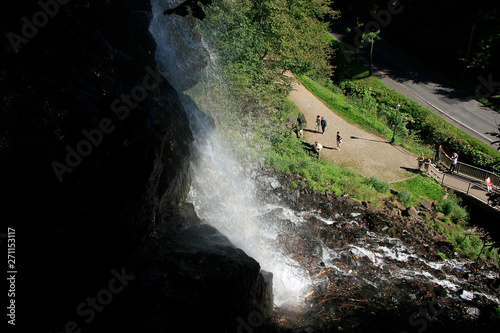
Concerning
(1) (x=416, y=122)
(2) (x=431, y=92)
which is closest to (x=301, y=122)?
(1) (x=416, y=122)

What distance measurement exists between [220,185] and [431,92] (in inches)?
1119

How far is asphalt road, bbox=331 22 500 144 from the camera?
29.9 m

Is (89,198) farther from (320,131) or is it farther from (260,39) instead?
(320,131)

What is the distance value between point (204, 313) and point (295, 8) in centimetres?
2390

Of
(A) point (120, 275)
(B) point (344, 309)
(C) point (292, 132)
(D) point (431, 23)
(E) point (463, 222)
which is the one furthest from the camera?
(D) point (431, 23)

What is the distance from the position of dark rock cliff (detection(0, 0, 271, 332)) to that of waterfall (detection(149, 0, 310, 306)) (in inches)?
128

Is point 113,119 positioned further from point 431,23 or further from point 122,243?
point 431,23

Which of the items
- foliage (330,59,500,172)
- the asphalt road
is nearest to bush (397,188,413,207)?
foliage (330,59,500,172)

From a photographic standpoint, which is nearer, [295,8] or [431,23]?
[295,8]

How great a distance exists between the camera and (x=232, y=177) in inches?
666

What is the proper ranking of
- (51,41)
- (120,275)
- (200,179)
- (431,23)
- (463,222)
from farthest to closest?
(431,23) < (463,222) < (200,179) < (120,275) < (51,41)

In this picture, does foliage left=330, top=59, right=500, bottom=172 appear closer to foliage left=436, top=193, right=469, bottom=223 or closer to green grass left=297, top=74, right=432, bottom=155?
green grass left=297, top=74, right=432, bottom=155

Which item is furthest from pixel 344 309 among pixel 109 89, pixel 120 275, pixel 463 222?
pixel 463 222

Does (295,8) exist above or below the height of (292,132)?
above
